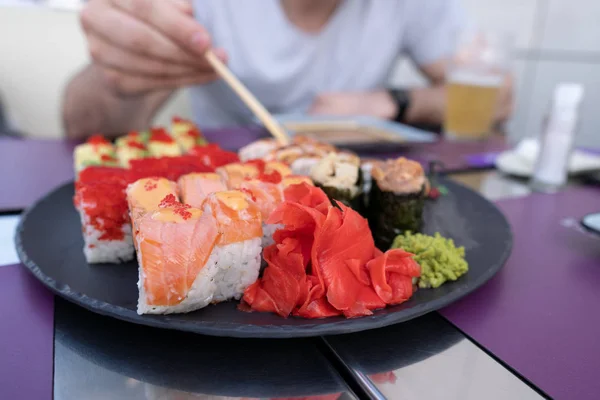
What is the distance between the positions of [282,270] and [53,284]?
13.9 inches

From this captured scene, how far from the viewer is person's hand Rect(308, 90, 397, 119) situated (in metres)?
2.18

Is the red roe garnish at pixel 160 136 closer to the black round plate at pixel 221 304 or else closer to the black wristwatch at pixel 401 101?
the black round plate at pixel 221 304

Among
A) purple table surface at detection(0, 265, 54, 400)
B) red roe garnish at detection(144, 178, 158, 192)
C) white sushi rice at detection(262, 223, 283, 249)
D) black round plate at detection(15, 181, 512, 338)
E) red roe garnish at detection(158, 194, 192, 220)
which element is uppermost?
red roe garnish at detection(158, 194, 192, 220)

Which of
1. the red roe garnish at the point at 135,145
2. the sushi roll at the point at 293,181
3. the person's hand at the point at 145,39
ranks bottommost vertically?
the red roe garnish at the point at 135,145

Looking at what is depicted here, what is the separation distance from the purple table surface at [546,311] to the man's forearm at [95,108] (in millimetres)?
1722

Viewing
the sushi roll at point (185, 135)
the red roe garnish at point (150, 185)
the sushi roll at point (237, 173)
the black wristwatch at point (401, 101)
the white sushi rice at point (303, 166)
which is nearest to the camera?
the red roe garnish at point (150, 185)

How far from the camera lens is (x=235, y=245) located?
28.4 inches

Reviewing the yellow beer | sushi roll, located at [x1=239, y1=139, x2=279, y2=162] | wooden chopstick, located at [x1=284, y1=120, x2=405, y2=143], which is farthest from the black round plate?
the yellow beer

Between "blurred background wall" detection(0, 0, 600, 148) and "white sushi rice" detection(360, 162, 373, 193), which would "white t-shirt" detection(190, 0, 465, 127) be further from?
"white sushi rice" detection(360, 162, 373, 193)

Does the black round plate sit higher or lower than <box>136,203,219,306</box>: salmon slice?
lower

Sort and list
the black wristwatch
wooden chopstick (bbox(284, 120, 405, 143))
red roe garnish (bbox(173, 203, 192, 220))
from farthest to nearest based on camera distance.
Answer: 1. the black wristwatch
2. wooden chopstick (bbox(284, 120, 405, 143))
3. red roe garnish (bbox(173, 203, 192, 220))

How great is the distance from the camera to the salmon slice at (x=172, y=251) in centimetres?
63

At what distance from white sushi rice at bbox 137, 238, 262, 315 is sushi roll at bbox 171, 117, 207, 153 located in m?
0.78

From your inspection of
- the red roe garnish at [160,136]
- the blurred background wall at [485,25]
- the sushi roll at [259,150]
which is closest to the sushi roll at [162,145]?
the red roe garnish at [160,136]
